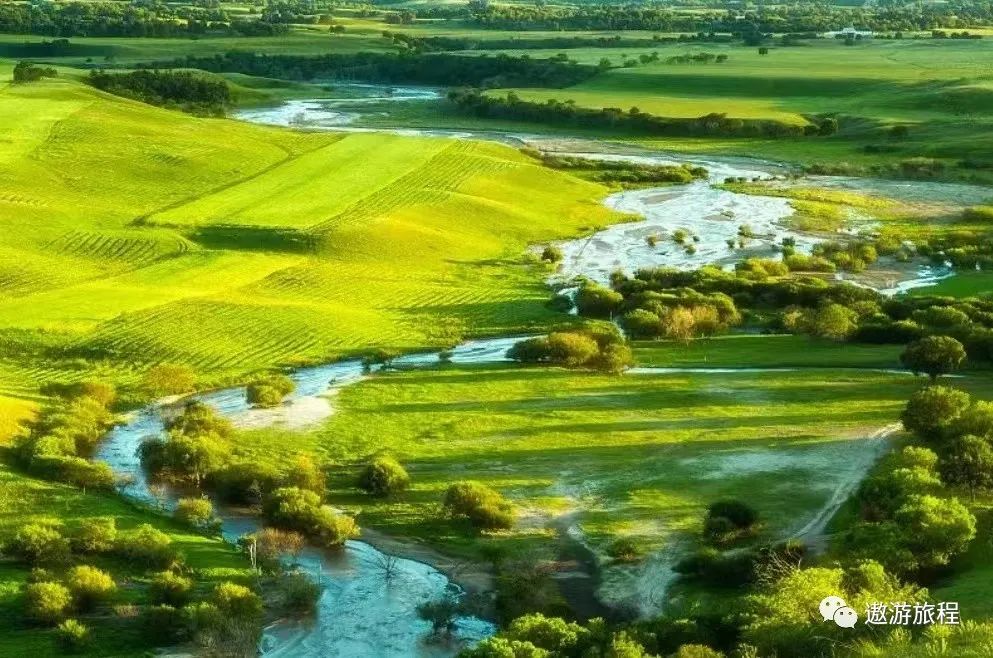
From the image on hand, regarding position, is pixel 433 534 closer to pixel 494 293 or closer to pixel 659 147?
pixel 494 293

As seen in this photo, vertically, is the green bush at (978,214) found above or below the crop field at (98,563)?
below

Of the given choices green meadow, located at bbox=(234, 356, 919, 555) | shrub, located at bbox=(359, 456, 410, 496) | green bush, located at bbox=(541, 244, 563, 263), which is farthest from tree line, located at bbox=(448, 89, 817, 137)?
shrub, located at bbox=(359, 456, 410, 496)

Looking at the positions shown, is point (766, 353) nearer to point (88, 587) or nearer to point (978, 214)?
point (88, 587)

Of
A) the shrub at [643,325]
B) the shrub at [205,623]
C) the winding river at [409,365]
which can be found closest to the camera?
the shrub at [205,623]

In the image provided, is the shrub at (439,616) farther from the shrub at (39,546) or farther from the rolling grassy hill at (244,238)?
the rolling grassy hill at (244,238)

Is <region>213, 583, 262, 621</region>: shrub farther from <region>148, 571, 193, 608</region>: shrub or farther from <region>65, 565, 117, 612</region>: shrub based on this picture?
<region>65, 565, 117, 612</region>: shrub

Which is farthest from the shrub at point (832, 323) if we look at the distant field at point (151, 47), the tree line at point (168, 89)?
the distant field at point (151, 47)

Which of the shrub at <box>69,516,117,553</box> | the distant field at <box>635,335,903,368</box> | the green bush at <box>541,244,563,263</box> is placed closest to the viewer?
the shrub at <box>69,516,117,553</box>
